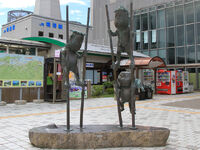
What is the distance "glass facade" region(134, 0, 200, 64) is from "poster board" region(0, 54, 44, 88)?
19.3 m

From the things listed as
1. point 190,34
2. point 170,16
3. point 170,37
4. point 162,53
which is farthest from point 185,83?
point 170,16

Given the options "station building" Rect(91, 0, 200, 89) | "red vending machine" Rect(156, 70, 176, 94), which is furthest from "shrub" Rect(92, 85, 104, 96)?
"station building" Rect(91, 0, 200, 89)

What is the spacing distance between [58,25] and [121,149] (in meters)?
30.2

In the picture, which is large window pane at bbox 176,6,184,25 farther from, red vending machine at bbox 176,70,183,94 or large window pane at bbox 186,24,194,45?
red vending machine at bbox 176,70,183,94

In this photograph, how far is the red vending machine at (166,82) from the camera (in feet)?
59.6

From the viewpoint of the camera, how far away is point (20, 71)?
1143 centimetres

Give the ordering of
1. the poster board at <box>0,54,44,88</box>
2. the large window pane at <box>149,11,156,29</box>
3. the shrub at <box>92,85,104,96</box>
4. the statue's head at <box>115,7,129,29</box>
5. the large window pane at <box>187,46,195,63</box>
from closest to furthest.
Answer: the statue's head at <box>115,7,129,29</box> → the poster board at <box>0,54,44,88</box> → the shrub at <box>92,85,104,96</box> → the large window pane at <box>187,46,195,63</box> → the large window pane at <box>149,11,156,29</box>

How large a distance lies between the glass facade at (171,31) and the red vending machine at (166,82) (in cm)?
811

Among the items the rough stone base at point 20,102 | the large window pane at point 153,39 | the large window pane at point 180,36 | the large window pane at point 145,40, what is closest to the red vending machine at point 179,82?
the large window pane at point 180,36

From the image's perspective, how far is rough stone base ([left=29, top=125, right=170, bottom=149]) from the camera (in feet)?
13.2

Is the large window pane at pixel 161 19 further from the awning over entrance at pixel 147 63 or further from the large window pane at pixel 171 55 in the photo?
the awning over entrance at pixel 147 63

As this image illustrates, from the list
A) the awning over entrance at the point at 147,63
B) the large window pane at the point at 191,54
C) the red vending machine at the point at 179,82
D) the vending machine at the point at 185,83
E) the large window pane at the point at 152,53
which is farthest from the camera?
the large window pane at the point at 152,53

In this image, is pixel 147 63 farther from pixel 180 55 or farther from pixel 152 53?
pixel 152 53

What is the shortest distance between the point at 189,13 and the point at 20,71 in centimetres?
2225
